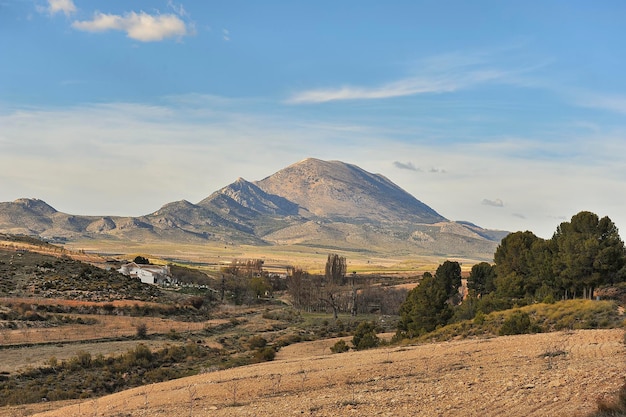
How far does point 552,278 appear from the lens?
174 ft

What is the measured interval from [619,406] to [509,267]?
5372 centimetres

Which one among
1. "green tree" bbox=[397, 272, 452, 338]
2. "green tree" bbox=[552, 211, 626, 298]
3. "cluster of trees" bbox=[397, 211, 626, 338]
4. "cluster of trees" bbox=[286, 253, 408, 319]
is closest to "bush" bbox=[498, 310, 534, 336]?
"cluster of trees" bbox=[397, 211, 626, 338]

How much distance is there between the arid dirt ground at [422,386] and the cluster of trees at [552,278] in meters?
20.8

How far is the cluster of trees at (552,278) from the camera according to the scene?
4747cm

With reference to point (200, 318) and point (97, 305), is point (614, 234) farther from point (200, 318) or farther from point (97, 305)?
point (97, 305)

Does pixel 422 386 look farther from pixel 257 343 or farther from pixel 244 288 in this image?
pixel 244 288

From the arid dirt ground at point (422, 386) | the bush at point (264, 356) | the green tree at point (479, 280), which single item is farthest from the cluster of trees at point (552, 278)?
the arid dirt ground at point (422, 386)

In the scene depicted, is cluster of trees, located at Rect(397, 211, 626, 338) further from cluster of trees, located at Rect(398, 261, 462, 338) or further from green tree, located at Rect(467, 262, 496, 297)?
green tree, located at Rect(467, 262, 496, 297)

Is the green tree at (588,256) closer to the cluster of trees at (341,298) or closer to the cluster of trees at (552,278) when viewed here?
the cluster of trees at (552,278)

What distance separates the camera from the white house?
4326 inches

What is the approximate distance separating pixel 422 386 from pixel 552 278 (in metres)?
40.5

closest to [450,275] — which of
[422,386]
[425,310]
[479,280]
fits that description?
[479,280]

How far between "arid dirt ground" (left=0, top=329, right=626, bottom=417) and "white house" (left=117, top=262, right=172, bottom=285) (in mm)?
86660

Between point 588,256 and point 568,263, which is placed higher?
point 588,256
